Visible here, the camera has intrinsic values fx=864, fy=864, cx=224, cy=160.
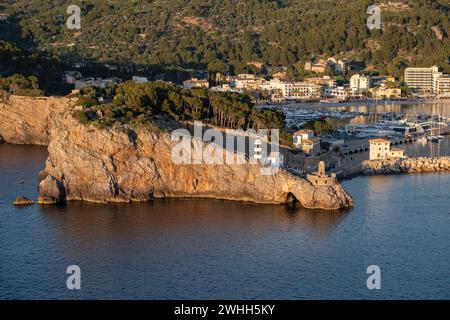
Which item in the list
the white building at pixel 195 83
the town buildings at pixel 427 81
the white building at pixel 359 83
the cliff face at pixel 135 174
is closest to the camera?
the cliff face at pixel 135 174

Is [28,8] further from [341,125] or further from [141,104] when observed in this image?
[141,104]

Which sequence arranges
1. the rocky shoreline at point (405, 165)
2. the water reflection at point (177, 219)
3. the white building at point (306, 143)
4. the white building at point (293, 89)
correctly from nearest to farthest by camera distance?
the water reflection at point (177, 219), the rocky shoreline at point (405, 165), the white building at point (306, 143), the white building at point (293, 89)

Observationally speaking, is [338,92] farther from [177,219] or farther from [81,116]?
[177,219]

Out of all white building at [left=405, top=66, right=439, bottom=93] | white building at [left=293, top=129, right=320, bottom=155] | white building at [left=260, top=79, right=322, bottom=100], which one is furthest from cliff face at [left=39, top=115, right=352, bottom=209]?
white building at [left=405, top=66, right=439, bottom=93]

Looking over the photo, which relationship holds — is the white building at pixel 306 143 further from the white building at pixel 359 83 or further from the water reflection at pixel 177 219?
the white building at pixel 359 83

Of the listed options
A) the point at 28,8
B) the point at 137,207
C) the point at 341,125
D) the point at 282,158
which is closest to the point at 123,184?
the point at 137,207

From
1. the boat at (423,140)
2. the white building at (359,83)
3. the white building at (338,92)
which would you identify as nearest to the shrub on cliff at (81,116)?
the boat at (423,140)
